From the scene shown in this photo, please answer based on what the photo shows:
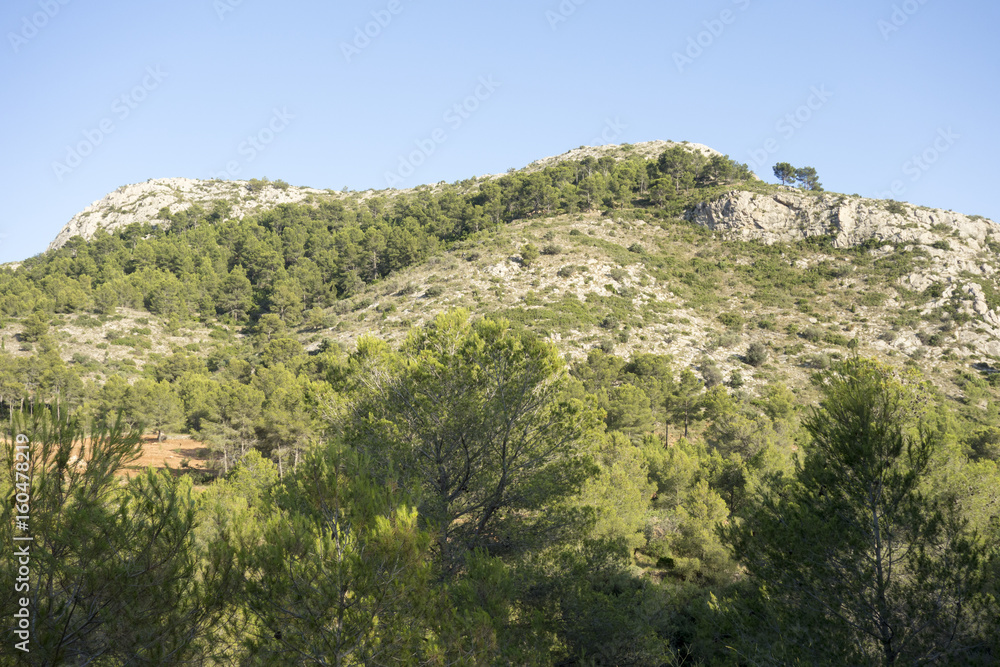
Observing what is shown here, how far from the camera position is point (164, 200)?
106250mm

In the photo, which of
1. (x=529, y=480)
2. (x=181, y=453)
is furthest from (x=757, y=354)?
(x=181, y=453)

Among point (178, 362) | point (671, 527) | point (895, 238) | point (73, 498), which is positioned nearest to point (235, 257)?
point (178, 362)

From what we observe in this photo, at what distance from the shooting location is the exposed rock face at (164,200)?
335 ft

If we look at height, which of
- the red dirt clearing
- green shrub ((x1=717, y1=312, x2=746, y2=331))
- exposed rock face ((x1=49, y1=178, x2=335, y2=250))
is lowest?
the red dirt clearing

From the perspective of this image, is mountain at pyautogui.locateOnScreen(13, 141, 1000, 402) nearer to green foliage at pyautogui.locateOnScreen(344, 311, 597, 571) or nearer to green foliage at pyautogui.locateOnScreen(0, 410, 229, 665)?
green foliage at pyautogui.locateOnScreen(344, 311, 597, 571)

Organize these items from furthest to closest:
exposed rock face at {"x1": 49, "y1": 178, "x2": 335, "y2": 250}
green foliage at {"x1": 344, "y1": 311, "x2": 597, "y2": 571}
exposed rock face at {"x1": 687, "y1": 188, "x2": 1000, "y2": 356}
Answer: exposed rock face at {"x1": 49, "y1": 178, "x2": 335, "y2": 250}
exposed rock face at {"x1": 687, "y1": 188, "x2": 1000, "y2": 356}
green foliage at {"x1": 344, "y1": 311, "x2": 597, "y2": 571}

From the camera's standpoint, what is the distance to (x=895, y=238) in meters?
58.8

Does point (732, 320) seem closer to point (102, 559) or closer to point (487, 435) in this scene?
point (487, 435)

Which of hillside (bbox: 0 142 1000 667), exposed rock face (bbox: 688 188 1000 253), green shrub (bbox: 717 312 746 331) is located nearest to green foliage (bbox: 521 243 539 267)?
hillside (bbox: 0 142 1000 667)

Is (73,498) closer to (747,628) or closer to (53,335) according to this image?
(747,628)

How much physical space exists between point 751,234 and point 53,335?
80.6 m

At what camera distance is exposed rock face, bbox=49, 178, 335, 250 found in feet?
335

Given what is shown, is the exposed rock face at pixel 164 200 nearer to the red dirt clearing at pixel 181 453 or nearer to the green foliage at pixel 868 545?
the red dirt clearing at pixel 181 453

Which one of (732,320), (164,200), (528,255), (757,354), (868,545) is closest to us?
(868,545)
